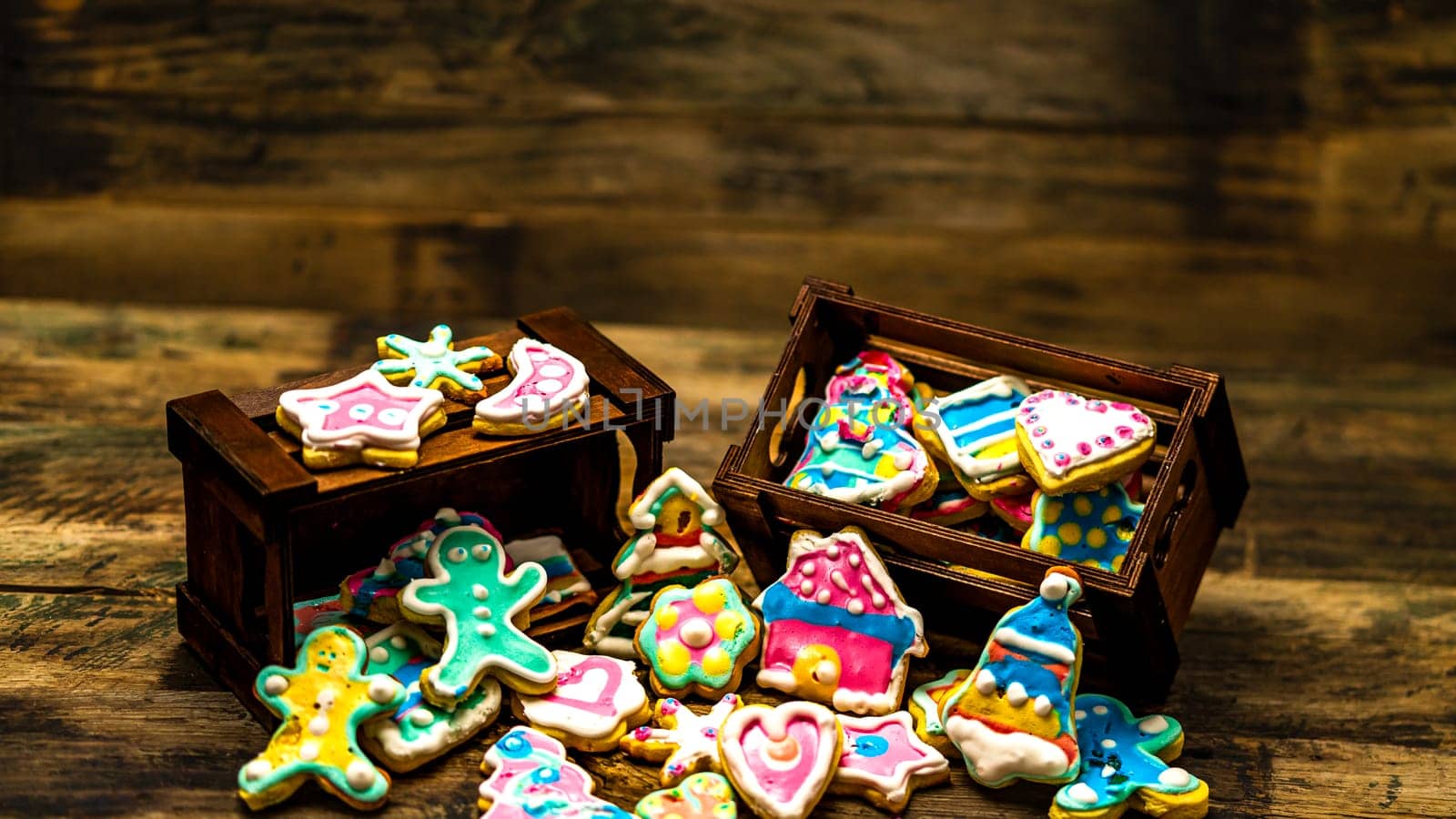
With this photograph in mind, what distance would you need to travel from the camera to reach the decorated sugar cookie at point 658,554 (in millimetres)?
1797

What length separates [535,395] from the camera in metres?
1.73

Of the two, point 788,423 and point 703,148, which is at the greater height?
point 703,148

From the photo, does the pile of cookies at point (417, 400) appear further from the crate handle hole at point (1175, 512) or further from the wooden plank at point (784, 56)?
the wooden plank at point (784, 56)

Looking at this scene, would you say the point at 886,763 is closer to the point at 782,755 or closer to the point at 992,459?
the point at 782,755

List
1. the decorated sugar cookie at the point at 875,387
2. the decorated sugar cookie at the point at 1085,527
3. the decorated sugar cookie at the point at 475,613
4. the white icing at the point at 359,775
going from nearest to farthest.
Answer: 1. the white icing at the point at 359,775
2. the decorated sugar cookie at the point at 475,613
3. the decorated sugar cookie at the point at 1085,527
4. the decorated sugar cookie at the point at 875,387

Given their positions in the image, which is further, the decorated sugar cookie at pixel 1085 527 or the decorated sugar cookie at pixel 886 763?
the decorated sugar cookie at pixel 1085 527

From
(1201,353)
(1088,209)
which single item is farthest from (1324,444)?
(1088,209)

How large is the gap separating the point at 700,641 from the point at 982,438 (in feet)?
1.23

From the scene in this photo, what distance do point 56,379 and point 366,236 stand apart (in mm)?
737

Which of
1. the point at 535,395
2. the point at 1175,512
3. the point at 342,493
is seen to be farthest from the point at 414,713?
the point at 1175,512

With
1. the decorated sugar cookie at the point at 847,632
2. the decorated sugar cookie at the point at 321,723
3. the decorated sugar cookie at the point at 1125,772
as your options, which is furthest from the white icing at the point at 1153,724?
the decorated sugar cookie at the point at 321,723

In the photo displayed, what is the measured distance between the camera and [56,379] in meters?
2.36

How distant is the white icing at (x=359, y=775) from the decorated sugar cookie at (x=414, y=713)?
1.9 inches

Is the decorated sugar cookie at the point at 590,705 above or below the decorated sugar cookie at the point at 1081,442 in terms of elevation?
below
